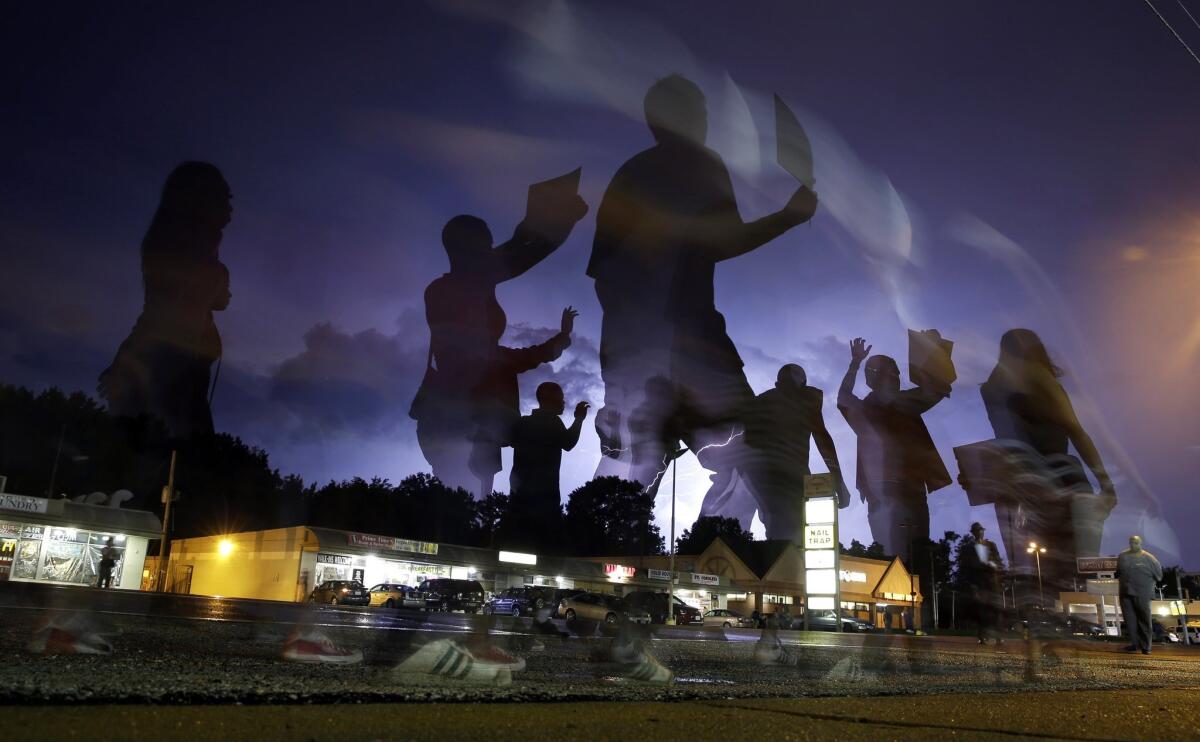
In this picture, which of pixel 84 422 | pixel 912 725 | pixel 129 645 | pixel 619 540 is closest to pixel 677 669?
pixel 912 725

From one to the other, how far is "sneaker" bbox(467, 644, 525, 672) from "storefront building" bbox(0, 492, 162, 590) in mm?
30174

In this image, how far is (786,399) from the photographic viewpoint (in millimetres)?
73750

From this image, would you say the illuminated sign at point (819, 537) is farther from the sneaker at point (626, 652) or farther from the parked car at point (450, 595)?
the sneaker at point (626, 652)

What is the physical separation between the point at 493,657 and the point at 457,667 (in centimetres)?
35

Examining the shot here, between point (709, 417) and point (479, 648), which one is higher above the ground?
point (709, 417)

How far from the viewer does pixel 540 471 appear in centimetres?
7638

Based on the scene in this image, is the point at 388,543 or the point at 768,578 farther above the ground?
the point at 388,543

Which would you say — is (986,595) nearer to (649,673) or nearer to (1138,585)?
(1138,585)

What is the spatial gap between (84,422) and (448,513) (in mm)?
37899

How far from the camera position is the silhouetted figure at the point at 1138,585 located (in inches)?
297

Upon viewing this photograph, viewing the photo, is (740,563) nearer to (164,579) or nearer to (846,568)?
(846,568)

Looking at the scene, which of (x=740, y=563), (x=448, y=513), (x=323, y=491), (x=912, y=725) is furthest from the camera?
(x=448, y=513)

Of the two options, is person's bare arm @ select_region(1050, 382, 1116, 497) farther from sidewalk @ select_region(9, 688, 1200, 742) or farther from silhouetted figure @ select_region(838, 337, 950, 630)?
sidewalk @ select_region(9, 688, 1200, 742)

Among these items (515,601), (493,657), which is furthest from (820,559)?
(493,657)
